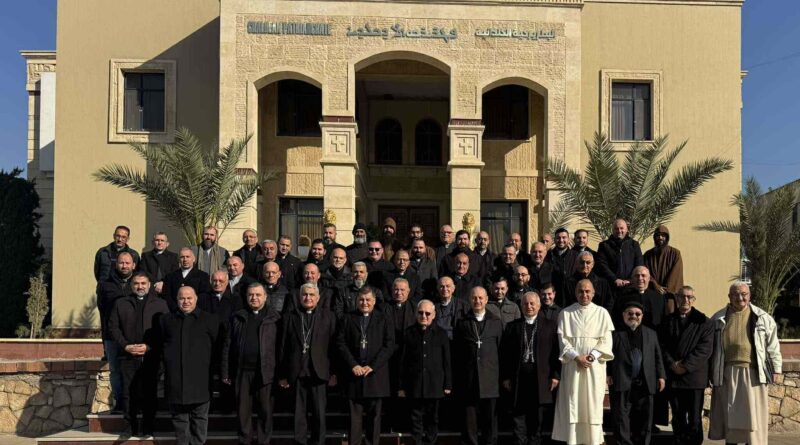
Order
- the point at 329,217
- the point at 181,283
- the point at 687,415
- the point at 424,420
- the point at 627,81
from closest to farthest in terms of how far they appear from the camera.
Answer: the point at 424,420, the point at 687,415, the point at 181,283, the point at 329,217, the point at 627,81

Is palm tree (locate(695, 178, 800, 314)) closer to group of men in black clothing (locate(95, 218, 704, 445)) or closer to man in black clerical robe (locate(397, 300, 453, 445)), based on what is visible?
group of men in black clothing (locate(95, 218, 704, 445))

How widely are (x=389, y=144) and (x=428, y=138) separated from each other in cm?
103

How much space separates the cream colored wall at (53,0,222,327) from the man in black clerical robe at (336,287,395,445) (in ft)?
34.5

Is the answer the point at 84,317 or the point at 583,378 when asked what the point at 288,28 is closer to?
the point at 84,317

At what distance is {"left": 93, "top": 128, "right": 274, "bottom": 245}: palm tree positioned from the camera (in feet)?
43.8

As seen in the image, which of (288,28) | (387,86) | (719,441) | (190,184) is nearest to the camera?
(719,441)

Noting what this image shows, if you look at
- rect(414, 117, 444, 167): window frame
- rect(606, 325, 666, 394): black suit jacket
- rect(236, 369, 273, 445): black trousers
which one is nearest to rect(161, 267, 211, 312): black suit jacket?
rect(236, 369, 273, 445): black trousers

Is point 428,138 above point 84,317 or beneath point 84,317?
above

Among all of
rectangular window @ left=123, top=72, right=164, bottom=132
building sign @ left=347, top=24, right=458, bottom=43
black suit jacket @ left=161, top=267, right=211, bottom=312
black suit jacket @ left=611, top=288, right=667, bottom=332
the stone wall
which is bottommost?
the stone wall

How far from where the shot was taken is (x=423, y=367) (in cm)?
748

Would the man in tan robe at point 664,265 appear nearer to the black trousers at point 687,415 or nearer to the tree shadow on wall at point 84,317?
the black trousers at point 687,415

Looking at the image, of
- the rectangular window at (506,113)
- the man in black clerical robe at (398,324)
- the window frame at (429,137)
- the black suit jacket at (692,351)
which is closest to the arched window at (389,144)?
the window frame at (429,137)

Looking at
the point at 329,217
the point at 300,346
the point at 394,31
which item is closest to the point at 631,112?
the point at 394,31

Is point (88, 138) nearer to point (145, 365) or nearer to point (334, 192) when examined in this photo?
point (334, 192)
